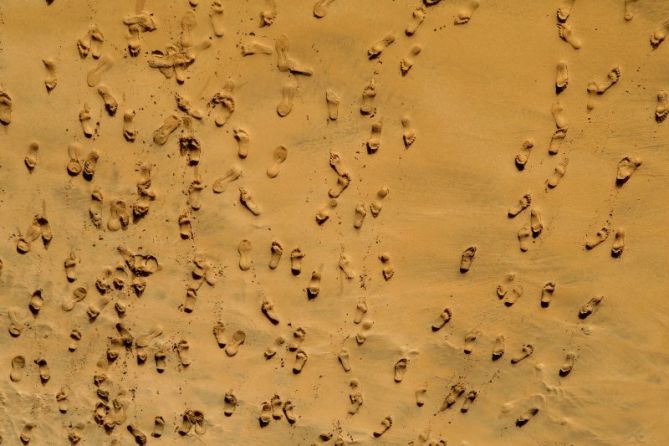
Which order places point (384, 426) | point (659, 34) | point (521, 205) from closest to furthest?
1. point (659, 34)
2. point (521, 205)
3. point (384, 426)

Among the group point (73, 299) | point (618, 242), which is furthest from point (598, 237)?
point (73, 299)

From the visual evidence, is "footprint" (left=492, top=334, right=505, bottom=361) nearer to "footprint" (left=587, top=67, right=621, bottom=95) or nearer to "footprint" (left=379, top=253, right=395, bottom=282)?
"footprint" (left=379, top=253, right=395, bottom=282)

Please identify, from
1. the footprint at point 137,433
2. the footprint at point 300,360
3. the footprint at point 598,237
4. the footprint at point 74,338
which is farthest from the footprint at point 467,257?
the footprint at point 74,338

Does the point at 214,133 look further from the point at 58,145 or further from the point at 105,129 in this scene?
the point at 58,145

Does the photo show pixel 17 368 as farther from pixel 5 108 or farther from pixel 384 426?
pixel 384 426

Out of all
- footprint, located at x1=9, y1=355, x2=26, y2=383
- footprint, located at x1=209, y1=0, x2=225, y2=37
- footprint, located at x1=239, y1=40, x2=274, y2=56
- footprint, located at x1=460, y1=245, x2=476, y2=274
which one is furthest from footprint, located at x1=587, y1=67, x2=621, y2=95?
footprint, located at x1=9, y1=355, x2=26, y2=383

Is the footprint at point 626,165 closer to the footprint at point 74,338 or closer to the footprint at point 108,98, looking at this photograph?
the footprint at point 108,98
